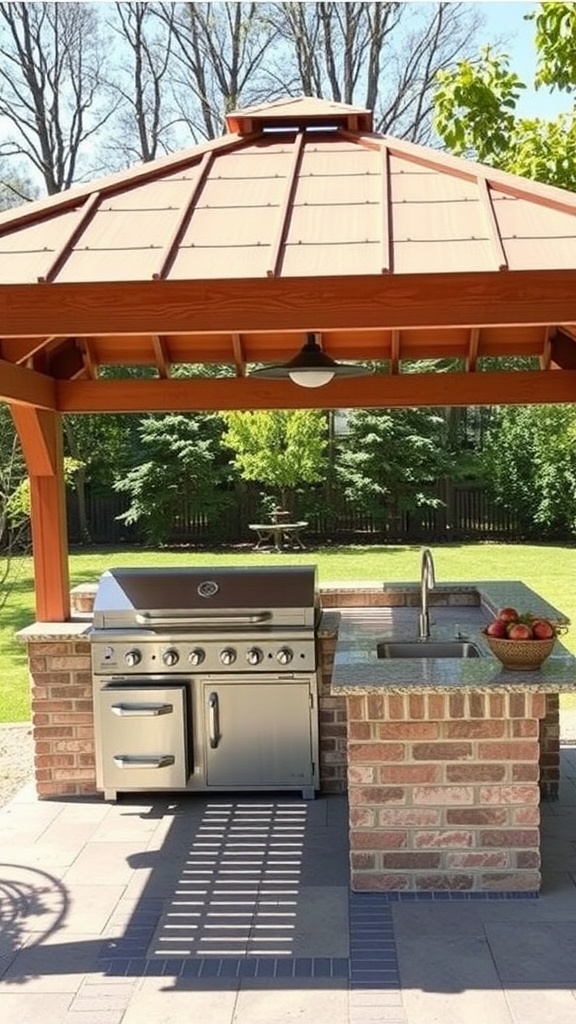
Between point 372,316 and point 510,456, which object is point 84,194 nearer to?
point 372,316

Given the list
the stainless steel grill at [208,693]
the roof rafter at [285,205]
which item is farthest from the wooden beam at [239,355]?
the stainless steel grill at [208,693]

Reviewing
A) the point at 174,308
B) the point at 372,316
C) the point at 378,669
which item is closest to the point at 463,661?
the point at 378,669

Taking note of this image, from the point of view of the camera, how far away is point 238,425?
18375mm

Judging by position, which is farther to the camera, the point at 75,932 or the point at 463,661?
the point at 463,661

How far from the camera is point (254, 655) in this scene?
5.46 m

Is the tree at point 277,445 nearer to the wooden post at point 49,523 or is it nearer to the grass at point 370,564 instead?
the grass at point 370,564

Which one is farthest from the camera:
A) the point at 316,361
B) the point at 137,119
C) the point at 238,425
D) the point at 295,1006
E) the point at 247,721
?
the point at 137,119

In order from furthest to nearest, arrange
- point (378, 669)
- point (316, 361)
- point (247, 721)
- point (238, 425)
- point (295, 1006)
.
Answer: point (238, 425) → point (247, 721) → point (316, 361) → point (378, 669) → point (295, 1006)

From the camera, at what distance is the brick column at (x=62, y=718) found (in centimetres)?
567

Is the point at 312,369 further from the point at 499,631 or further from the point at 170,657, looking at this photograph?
the point at 170,657

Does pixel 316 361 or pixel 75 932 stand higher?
pixel 316 361

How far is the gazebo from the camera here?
11.5 ft

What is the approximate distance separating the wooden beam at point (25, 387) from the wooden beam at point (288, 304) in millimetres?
1416

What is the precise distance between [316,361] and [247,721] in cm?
207
